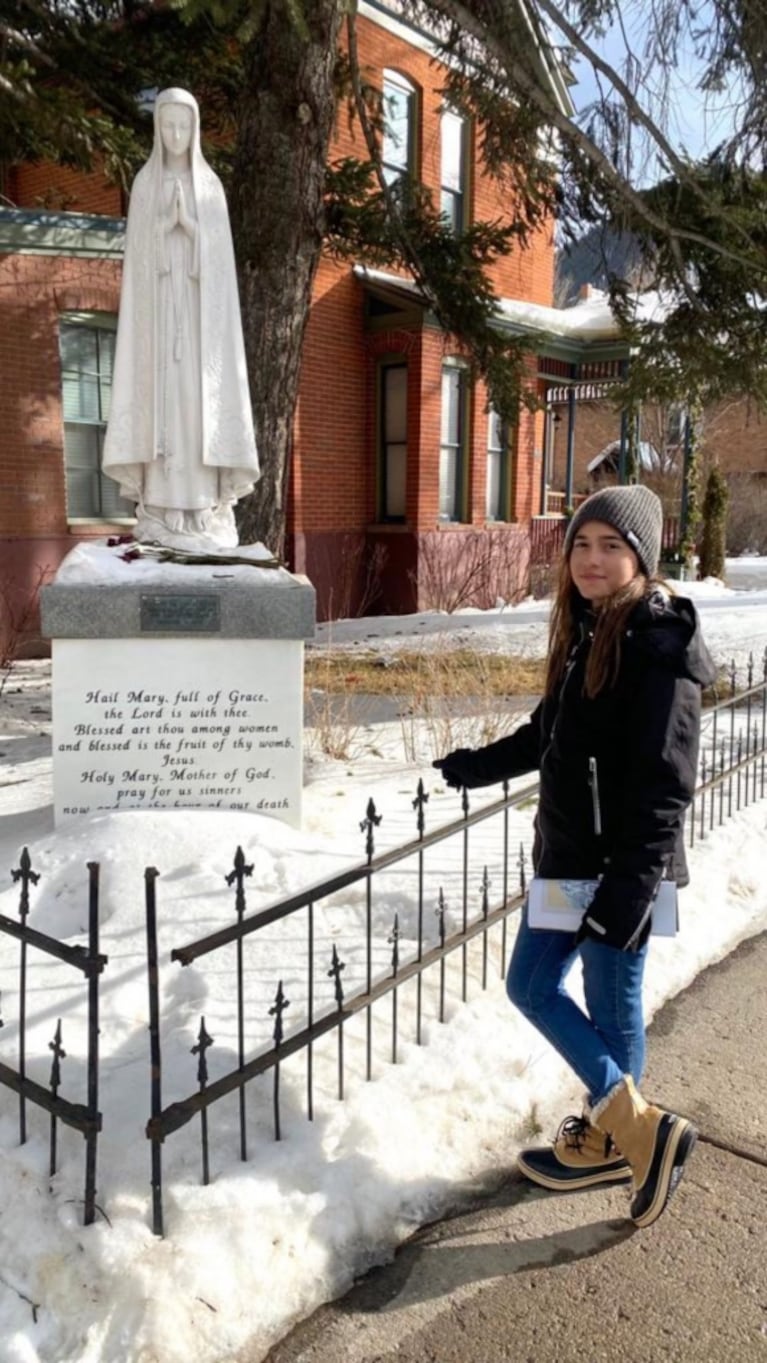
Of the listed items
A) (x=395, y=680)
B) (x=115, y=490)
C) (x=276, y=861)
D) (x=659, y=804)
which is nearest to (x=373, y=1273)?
(x=659, y=804)

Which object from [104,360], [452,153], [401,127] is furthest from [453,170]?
[104,360]

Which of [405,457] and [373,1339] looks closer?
[373,1339]

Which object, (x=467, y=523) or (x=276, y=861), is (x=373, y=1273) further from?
(x=467, y=523)

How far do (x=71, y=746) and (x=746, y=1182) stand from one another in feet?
10.5

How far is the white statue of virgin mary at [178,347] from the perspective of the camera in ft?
16.0

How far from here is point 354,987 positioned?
3.56 metres

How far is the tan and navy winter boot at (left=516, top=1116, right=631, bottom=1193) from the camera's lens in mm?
2803

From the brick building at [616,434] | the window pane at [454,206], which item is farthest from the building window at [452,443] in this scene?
the window pane at [454,206]

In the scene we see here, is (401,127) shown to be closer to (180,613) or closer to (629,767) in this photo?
(180,613)

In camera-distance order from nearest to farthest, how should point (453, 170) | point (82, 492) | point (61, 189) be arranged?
1. point (82, 492)
2. point (61, 189)
3. point (453, 170)

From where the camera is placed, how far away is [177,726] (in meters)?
→ 4.74

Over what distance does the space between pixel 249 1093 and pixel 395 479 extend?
491 inches

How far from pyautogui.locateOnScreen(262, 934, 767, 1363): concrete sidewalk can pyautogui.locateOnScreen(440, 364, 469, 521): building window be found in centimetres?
1278

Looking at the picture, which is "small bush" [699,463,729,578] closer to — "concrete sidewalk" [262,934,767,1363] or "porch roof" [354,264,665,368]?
"porch roof" [354,264,665,368]
